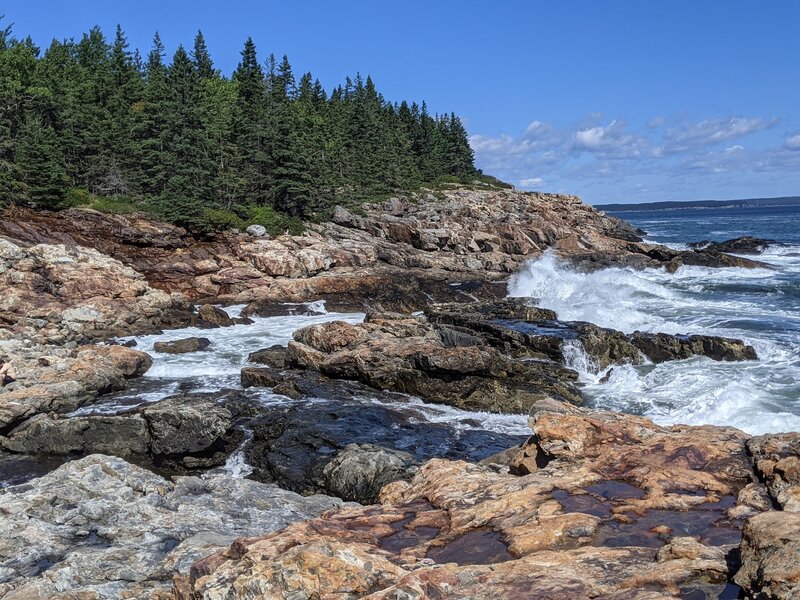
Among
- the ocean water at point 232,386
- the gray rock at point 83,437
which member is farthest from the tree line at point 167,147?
the gray rock at point 83,437

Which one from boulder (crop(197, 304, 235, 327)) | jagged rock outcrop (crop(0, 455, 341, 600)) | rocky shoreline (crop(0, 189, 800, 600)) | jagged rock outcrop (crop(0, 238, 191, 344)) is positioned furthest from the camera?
boulder (crop(197, 304, 235, 327))

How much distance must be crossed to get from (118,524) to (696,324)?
29744 mm

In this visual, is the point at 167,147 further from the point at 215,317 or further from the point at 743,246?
the point at 743,246

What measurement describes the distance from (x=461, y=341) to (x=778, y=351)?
12.6m

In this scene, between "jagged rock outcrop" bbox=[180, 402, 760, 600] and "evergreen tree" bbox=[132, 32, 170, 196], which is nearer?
"jagged rock outcrop" bbox=[180, 402, 760, 600]

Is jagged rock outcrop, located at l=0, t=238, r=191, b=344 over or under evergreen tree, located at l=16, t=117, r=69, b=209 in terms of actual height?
under

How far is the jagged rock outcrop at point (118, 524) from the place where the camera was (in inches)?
305

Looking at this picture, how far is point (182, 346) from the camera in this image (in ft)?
88.2

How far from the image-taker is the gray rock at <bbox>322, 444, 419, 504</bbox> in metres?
12.8

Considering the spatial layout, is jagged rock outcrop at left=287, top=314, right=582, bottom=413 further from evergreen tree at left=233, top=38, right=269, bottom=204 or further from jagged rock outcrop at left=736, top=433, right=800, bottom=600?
evergreen tree at left=233, top=38, right=269, bottom=204

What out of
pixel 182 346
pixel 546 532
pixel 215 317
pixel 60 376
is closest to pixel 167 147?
pixel 215 317

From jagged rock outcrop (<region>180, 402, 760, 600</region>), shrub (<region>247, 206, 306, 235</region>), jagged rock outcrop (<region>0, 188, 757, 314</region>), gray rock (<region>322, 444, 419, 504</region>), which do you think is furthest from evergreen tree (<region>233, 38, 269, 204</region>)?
jagged rock outcrop (<region>180, 402, 760, 600</region>)

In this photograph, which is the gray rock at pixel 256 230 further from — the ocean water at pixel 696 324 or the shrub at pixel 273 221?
the ocean water at pixel 696 324

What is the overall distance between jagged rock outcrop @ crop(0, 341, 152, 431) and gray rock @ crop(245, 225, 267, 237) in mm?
20937
